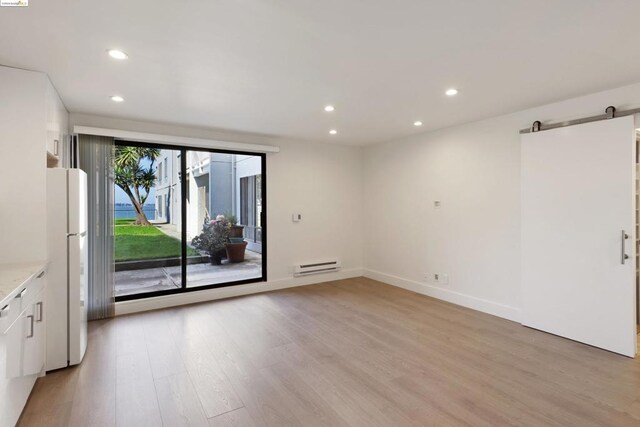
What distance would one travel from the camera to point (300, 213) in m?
5.62

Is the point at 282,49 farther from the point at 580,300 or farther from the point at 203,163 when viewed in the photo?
the point at 580,300

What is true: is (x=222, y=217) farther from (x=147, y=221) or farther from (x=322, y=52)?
(x=322, y=52)

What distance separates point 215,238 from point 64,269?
7.91ft

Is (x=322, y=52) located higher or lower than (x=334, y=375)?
higher

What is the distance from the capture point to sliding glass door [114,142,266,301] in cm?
445

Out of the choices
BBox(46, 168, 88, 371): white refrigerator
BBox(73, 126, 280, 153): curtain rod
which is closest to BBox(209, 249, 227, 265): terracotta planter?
BBox(73, 126, 280, 153): curtain rod

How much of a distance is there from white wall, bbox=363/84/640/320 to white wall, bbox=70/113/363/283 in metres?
0.44

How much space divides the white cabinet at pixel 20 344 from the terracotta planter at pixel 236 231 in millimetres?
2746

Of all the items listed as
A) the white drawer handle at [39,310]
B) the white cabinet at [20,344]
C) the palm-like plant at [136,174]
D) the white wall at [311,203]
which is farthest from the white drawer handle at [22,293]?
the white wall at [311,203]

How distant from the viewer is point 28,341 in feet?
7.49

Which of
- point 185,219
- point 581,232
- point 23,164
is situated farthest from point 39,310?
point 581,232

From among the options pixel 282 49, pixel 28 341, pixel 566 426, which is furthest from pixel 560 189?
pixel 28 341

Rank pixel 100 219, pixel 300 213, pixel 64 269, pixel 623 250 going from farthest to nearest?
pixel 300 213 < pixel 100 219 < pixel 623 250 < pixel 64 269

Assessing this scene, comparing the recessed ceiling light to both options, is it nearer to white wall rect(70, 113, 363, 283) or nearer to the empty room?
the empty room
